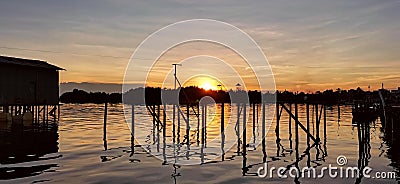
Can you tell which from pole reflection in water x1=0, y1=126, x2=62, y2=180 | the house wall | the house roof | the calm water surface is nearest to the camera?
the calm water surface

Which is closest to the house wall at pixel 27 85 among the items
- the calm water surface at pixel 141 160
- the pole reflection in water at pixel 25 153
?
the pole reflection in water at pixel 25 153

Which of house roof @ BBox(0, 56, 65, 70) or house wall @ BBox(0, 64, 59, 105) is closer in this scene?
house wall @ BBox(0, 64, 59, 105)

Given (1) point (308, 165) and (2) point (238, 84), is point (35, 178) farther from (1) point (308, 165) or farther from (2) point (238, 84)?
(2) point (238, 84)

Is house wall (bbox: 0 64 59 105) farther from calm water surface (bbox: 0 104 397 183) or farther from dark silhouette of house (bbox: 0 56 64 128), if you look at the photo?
calm water surface (bbox: 0 104 397 183)

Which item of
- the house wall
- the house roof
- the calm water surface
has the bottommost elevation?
the calm water surface

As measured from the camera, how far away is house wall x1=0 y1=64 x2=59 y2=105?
4281 cm

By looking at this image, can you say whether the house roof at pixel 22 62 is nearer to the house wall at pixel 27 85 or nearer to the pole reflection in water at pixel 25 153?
the house wall at pixel 27 85

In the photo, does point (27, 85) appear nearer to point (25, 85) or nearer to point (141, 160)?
point (25, 85)

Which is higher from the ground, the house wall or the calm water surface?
the house wall

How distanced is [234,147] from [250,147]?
124cm

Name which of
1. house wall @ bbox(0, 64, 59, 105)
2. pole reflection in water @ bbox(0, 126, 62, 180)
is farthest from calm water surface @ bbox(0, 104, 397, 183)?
house wall @ bbox(0, 64, 59, 105)

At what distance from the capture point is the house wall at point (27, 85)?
42.8m

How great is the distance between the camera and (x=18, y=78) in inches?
1753

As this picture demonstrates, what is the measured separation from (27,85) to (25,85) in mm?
352
